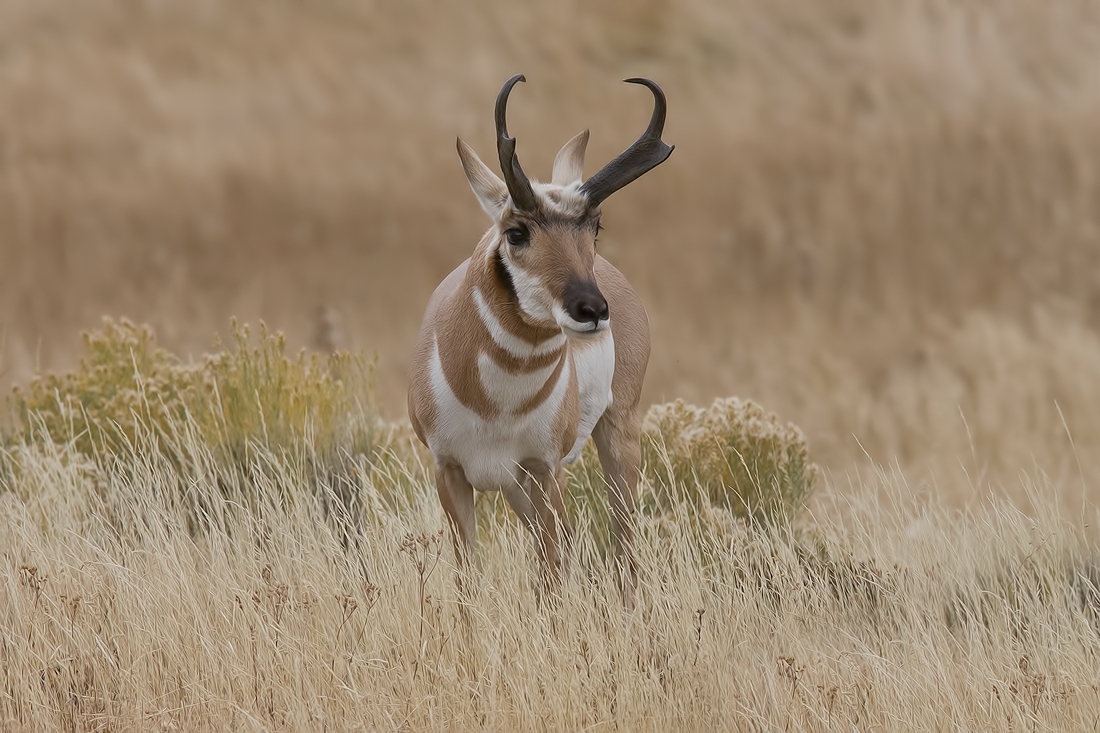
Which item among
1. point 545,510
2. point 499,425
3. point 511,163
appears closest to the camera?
point 511,163

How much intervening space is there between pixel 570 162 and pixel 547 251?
894mm

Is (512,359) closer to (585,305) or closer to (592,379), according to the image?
(585,305)

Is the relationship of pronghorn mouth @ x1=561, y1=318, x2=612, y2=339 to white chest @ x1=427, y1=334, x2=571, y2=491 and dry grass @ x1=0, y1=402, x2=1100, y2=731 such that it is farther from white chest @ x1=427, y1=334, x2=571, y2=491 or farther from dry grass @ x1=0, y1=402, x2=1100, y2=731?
dry grass @ x1=0, y1=402, x2=1100, y2=731

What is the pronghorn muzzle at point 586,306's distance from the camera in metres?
4.85

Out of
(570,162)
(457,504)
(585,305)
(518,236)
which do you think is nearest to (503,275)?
(518,236)

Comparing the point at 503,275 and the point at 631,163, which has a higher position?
the point at 631,163

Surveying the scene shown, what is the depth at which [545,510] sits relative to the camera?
584cm

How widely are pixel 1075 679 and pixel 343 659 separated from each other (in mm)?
2883

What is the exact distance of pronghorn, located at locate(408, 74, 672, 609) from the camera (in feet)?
16.8

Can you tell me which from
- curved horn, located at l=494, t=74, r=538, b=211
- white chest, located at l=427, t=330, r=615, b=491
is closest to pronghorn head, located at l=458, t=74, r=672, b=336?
curved horn, located at l=494, t=74, r=538, b=211

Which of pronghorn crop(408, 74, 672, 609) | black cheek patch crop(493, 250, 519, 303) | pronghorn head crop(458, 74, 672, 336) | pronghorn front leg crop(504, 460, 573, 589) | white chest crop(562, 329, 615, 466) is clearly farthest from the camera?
white chest crop(562, 329, 615, 466)

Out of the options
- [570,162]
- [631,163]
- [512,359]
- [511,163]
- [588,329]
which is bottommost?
[588,329]

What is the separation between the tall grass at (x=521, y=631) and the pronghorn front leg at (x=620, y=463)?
0.72 feet

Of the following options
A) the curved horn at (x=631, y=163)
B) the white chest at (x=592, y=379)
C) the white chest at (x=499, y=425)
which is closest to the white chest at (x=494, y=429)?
the white chest at (x=499, y=425)
